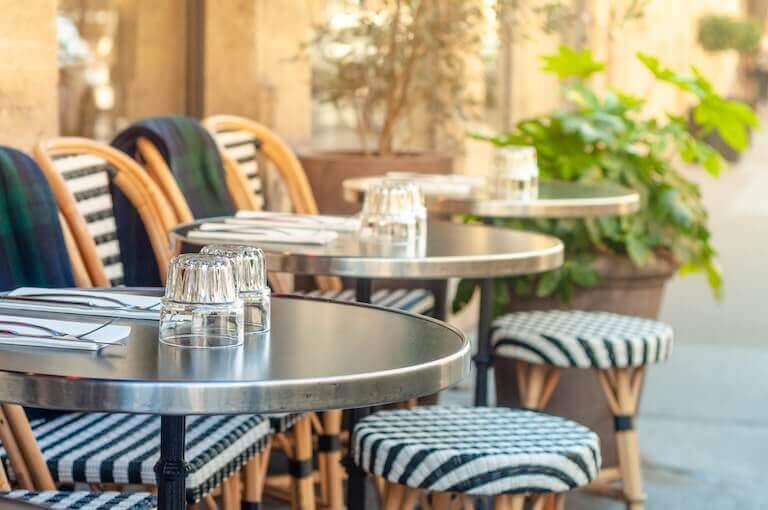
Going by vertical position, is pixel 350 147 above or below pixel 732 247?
above

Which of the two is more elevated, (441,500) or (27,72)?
(27,72)

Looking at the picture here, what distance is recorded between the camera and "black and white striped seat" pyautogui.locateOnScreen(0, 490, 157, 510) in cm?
178

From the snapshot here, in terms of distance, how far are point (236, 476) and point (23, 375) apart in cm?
98

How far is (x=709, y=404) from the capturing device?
200 inches

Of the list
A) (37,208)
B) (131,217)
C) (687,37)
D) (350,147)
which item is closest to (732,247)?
(350,147)

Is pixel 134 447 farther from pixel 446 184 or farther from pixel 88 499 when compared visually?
pixel 446 184

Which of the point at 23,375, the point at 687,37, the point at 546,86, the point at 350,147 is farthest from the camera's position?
the point at 687,37

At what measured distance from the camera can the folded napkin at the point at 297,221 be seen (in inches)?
102

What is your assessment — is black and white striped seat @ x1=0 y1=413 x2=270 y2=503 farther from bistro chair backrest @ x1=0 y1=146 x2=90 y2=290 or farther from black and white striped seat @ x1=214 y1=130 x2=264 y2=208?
black and white striped seat @ x1=214 y1=130 x2=264 y2=208

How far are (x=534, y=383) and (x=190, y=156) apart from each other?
41.0 inches

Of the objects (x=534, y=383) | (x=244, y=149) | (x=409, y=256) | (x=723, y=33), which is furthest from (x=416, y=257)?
(x=723, y=33)

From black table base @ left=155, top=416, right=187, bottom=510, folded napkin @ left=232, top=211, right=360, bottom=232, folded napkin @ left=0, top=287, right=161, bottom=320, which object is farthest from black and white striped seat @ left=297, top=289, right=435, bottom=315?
black table base @ left=155, top=416, right=187, bottom=510

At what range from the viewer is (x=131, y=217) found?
10.0 ft

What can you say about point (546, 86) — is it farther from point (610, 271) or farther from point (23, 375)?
point (23, 375)
